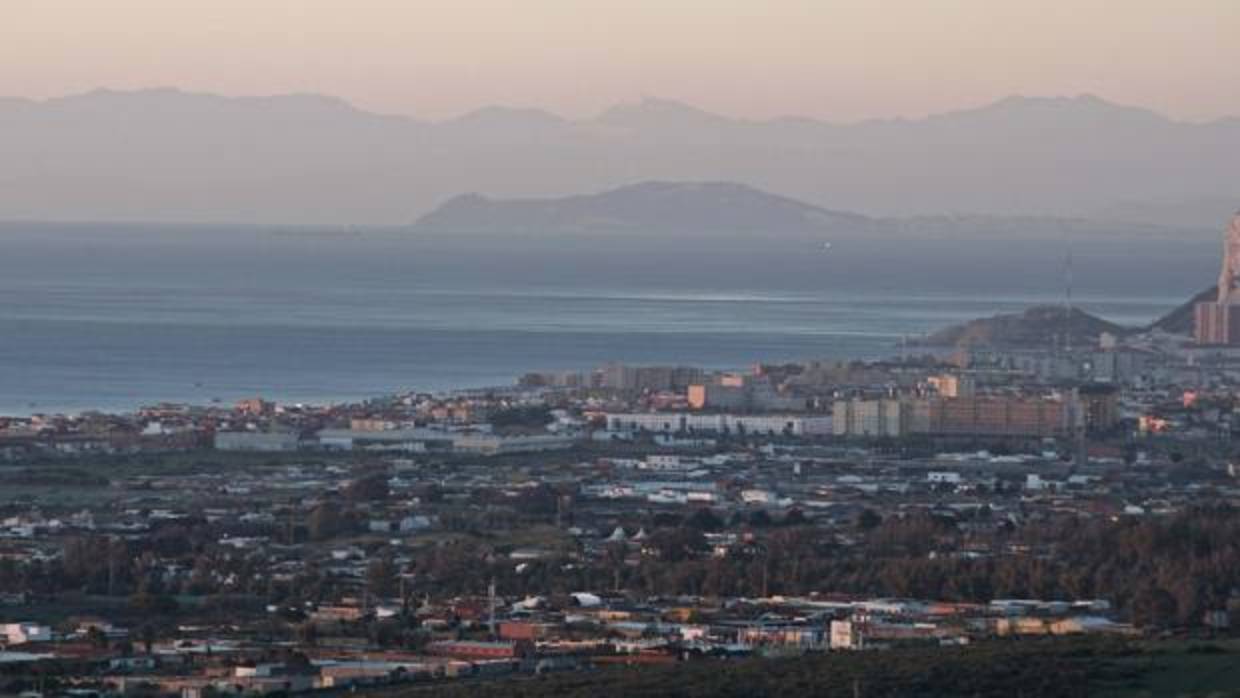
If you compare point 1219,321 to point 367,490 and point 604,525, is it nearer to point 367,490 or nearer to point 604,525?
point 367,490

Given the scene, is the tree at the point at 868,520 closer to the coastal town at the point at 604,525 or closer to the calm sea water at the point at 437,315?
→ the coastal town at the point at 604,525

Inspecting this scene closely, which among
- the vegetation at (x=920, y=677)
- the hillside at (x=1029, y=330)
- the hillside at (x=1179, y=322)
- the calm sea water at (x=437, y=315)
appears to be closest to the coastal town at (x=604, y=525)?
the vegetation at (x=920, y=677)

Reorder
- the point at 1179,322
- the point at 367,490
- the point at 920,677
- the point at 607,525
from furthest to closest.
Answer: the point at 1179,322 → the point at 367,490 → the point at 607,525 → the point at 920,677

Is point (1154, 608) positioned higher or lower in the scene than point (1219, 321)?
lower

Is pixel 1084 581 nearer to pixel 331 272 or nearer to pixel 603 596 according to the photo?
pixel 603 596

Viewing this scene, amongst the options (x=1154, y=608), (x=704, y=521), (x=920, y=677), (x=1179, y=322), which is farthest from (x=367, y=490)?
(x=1179, y=322)

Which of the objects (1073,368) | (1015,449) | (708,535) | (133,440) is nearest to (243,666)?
(708,535)

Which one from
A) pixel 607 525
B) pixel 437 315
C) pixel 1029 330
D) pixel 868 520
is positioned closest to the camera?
pixel 868 520
